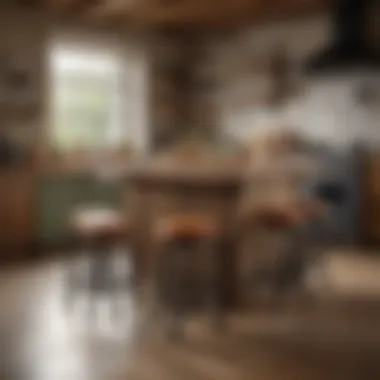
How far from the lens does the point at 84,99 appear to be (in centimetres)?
286

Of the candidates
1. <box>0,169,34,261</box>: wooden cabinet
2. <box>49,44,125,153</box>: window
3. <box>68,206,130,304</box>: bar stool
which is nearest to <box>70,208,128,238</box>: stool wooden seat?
<box>68,206,130,304</box>: bar stool

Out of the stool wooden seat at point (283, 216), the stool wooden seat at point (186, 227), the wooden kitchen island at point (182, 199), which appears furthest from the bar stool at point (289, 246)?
the stool wooden seat at point (186, 227)

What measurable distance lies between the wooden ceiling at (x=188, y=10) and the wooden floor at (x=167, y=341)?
1.13 metres

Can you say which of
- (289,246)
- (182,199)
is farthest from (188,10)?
(289,246)

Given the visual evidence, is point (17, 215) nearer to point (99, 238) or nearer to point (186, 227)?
point (99, 238)

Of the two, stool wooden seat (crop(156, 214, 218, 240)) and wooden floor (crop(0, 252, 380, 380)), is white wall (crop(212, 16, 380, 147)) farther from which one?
wooden floor (crop(0, 252, 380, 380))

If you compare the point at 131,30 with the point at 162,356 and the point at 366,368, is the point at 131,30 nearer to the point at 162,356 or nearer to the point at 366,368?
the point at 162,356

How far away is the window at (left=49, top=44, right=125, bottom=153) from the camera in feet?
9.28

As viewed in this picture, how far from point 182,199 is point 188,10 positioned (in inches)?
44.9

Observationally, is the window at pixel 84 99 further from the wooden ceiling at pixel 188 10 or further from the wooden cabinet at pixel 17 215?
the wooden cabinet at pixel 17 215

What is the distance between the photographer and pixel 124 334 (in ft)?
8.19

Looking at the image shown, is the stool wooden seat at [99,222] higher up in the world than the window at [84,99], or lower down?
lower down

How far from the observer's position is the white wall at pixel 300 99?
369cm

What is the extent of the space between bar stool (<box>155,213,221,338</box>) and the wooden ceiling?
95 cm
